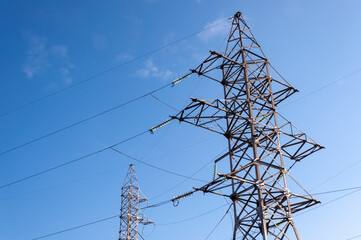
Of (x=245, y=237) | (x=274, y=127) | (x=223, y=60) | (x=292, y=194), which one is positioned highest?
(x=223, y=60)

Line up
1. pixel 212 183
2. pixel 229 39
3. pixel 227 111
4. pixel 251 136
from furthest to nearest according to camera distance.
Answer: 1. pixel 229 39
2. pixel 227 111
3. pixel 251 136
4. pixel 212 183

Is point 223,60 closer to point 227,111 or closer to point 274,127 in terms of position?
point 227,111

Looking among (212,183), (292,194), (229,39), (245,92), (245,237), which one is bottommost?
(245,237)

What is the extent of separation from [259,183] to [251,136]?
7.61 ft

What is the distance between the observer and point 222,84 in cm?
1922

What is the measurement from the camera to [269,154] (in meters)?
15.7

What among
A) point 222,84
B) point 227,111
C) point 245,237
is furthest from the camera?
point 222,84

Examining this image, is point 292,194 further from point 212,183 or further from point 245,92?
point 245,92

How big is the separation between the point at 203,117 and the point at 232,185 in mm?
3681

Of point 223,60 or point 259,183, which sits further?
point 223,60

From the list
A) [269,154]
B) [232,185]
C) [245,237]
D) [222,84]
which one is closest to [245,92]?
[222,84]

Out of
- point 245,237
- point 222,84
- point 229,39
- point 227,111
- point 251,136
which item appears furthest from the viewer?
point 229,39

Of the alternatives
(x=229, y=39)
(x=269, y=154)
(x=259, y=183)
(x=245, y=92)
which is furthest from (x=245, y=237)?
(x=229, y=39)

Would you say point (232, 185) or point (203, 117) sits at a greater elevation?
point (203, 117)
